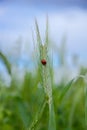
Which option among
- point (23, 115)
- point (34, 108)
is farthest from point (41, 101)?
point (34, 108)

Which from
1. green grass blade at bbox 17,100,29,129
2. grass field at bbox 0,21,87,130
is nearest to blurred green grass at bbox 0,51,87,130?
grass field at bbox 0,21,87,130

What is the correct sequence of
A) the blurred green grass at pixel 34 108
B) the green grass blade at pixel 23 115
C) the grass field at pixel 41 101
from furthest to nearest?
the blurred green grass at pixel 34 108, the green grass blade at pixel 23 115, the grass field at pixel 41 101

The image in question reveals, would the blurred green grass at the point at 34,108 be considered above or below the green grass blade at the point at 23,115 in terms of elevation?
below

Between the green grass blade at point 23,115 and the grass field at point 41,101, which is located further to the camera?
the green grass blade at point 23,115

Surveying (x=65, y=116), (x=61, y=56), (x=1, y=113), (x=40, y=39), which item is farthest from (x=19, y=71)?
(x=40, y=39)

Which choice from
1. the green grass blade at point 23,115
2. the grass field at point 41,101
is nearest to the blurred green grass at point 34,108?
the grass field at point 41,101

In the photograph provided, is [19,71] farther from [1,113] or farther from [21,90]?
[1,113]

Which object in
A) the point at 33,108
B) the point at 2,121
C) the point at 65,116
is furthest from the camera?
the point at 65,116

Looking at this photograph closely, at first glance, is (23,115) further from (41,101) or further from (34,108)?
(34,108)

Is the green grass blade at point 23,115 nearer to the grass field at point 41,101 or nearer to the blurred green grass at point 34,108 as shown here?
the grass field at point 41,101

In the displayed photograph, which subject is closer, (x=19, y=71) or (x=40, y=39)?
(x=40, y=39)

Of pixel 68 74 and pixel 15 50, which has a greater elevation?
pixel 15 50
